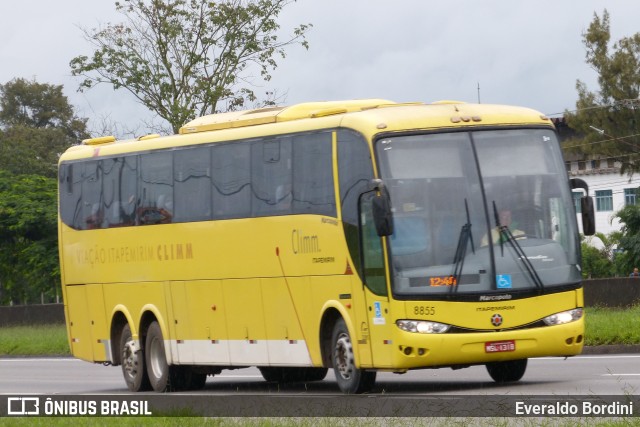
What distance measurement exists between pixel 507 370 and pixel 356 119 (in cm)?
376

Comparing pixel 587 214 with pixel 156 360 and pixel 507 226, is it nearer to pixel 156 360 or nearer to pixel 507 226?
pixel 507 226

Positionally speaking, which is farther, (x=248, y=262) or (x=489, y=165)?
(x=248, y=262)

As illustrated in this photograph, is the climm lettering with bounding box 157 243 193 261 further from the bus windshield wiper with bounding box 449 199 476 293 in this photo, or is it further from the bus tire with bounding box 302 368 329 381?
the bus windshield wiper with bounding box 449 199 476 293

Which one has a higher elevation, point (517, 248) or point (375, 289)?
point (517, 248)

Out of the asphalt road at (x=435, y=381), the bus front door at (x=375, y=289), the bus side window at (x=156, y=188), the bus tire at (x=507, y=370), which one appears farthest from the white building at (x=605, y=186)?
the bus front door at (x=375, y=289)

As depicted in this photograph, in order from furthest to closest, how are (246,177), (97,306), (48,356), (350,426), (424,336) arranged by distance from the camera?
(48,356)
(97,306)
(246,177)
(424,336)
(350,426)

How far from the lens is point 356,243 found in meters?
19.0

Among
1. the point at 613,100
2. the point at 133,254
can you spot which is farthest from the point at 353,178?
the point at 613,100

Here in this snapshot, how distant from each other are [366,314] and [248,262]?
129 inches

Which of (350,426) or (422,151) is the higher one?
(422,151)

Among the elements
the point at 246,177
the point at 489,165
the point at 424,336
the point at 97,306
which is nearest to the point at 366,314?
the point at 424,336

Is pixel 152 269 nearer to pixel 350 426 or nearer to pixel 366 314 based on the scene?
pixel 366 314

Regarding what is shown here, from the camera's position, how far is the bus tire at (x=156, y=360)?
23.8 m

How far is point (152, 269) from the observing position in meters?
24.0
